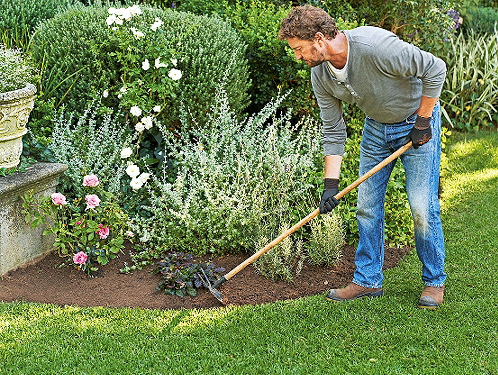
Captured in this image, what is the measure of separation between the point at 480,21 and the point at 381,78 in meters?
6.93

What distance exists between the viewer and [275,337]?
3240mm

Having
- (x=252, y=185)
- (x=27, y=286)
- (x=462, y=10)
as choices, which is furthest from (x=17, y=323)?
(x=462, y=10)

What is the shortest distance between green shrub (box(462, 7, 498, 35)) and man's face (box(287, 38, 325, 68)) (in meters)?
6.70

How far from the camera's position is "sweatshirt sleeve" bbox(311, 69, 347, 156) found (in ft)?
11.0

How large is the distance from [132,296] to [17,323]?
0.71m

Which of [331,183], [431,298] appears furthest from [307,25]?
[431,298]

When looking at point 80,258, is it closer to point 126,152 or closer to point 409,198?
point 126,152

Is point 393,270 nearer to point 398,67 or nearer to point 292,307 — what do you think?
point 292,307

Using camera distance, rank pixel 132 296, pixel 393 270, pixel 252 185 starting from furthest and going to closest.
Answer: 1. pixel 252 185
2. pixel 393 270
3. pixel 132 296

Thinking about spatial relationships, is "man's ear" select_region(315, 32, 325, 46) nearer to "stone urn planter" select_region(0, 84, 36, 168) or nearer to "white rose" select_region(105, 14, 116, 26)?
"stone urn planter" select_region(0, 84, 36, 168)

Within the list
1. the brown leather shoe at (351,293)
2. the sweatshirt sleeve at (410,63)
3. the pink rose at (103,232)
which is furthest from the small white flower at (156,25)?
the brown leather shoe at (351,293)

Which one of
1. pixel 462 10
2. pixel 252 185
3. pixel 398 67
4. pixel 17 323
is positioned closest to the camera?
pixel 398 67

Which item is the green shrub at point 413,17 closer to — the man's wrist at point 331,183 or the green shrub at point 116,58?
the green shrub at point 116,58

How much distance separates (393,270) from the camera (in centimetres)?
408
